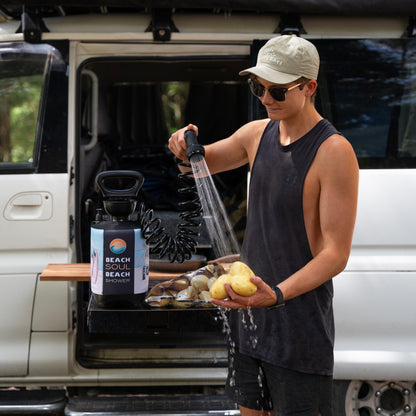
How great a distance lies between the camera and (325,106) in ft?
10.8

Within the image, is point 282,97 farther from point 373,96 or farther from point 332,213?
point 373,96

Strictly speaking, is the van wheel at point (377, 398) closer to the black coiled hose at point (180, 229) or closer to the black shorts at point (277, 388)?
the black shorts at point (277, 388)

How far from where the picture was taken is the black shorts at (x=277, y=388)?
2242 millimetres

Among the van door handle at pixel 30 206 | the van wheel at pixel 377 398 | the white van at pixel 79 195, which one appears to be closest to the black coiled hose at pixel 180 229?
the white van at pixel 79 195

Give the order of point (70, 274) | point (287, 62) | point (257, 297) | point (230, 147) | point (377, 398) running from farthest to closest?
point (377, 398)
point (70, 274)
point (230, 147)
point (287, 62)
point (257, 297)

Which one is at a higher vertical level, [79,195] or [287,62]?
[287,62]

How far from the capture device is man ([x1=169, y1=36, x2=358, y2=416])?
2.09 metres

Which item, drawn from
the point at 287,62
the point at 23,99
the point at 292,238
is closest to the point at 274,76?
the point at 287,62

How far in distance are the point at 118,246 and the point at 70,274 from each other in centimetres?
54

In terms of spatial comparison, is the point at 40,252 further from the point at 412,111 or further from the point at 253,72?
the point at 412,111

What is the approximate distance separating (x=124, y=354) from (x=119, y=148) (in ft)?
7.41

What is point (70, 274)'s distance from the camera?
119 inches

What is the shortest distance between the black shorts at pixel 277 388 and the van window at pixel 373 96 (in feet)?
4.50

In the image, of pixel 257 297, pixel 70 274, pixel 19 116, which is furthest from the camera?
pixel 19 116
